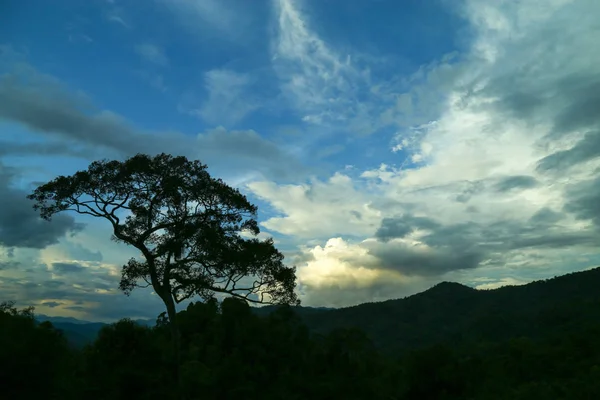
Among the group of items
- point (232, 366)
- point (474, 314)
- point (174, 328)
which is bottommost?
point (232, 366)

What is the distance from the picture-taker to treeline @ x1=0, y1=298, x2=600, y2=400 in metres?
12.6

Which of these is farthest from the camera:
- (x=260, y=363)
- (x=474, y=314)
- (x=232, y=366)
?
(x=474, y=314)

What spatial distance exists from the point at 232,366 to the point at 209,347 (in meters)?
3.52

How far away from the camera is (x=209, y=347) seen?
116 feet

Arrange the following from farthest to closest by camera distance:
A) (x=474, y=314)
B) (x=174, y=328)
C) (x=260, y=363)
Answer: (x=474, y=314), (x=260, y=363), (x=174, y=328)

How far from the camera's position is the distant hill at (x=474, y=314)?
10319 centimetres

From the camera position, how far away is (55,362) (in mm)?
12758

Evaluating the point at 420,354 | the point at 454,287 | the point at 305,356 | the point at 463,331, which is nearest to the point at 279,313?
the point at 305,356

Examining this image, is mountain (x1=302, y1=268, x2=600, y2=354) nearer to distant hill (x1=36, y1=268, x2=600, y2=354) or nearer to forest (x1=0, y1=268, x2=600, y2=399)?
distant hill (x1=36, y1=268, x2=600, y2=354)

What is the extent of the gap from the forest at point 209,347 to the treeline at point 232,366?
2.2 inches

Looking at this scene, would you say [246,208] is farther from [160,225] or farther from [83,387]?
[83,387]

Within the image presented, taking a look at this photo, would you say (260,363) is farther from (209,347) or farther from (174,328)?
(174,328)

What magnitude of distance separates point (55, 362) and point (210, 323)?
25.3 metres

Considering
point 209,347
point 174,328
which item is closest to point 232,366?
point 209,347
